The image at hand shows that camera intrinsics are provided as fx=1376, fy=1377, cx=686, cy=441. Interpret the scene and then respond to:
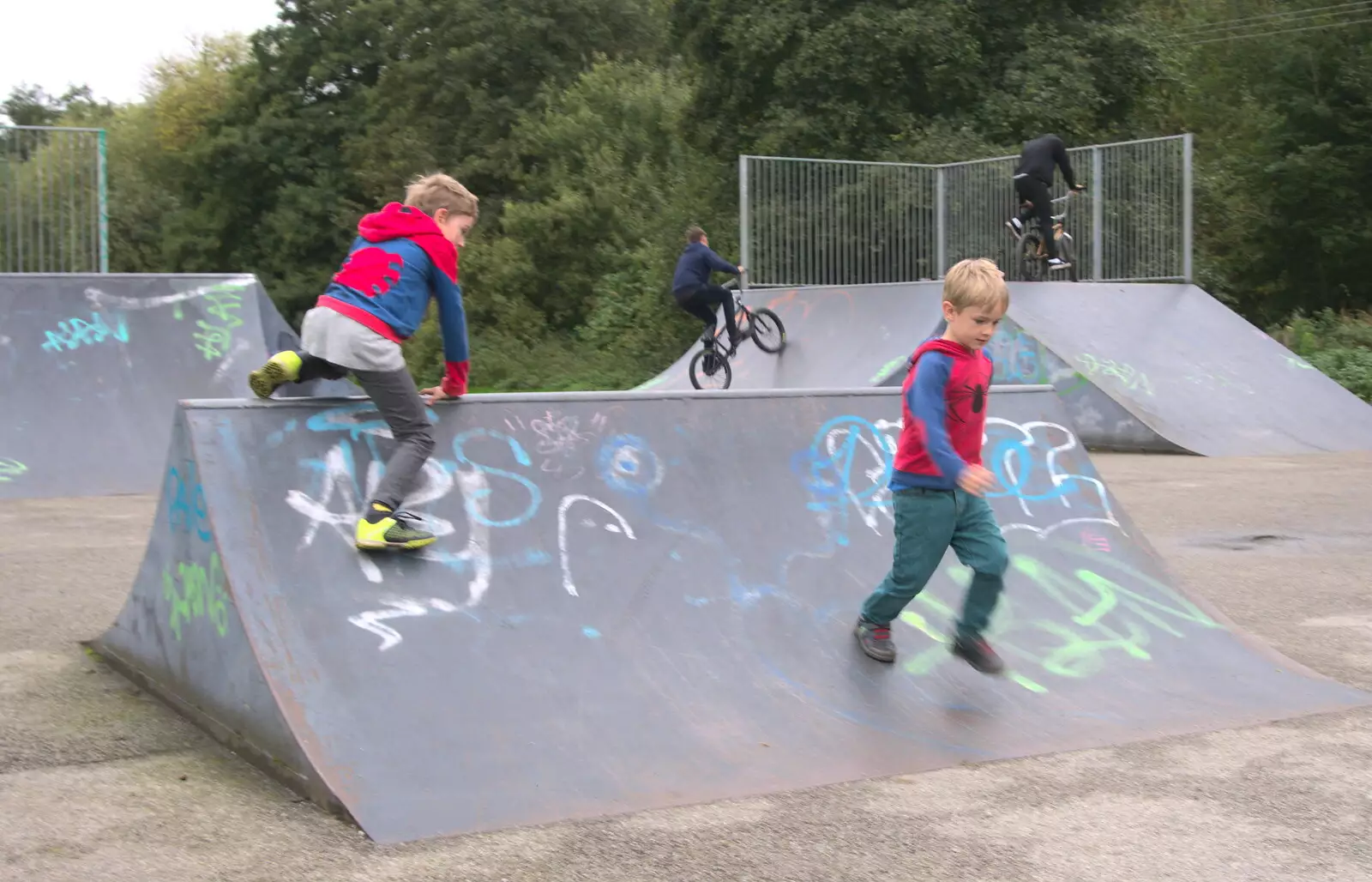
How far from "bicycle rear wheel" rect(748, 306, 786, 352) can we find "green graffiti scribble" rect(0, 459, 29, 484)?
8.12 meters

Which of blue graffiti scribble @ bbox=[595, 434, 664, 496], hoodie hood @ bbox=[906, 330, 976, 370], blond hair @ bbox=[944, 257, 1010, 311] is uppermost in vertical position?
blond hair @ bbox=[944, 257, 1010, 311]

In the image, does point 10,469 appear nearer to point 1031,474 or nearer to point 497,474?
point 497,474

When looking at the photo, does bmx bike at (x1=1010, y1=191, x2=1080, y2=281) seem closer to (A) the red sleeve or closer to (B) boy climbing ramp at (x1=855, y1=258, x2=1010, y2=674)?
(B) boy climbing ramp at (x1=855, y1=258, x2=1010, y2=674)

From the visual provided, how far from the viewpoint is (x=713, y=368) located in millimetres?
15547

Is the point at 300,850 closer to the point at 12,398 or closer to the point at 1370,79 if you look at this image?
the point at 12,398

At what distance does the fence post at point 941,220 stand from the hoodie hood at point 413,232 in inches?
575

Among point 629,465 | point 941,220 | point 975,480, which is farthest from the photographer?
point 941,220

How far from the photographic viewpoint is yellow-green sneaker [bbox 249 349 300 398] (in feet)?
15.5

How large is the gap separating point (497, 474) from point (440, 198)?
97 centimetres

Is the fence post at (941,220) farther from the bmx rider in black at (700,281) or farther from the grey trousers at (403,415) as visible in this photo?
the grey trousers at (403,415)

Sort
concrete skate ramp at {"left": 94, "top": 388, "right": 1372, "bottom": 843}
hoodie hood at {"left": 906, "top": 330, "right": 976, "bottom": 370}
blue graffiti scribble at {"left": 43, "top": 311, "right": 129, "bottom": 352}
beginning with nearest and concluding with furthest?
concrete skate ramp at {"left": 94, "top": 388, "right": 1372, "bottom": 843} → hoodie hood at {"left": 906, "top": 330, "right": 976, "bottom": 370} → blue graffiti scribble at {"left": 43, "top": 311, "right": 129, "bottom": 352}

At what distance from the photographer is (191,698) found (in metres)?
4.38

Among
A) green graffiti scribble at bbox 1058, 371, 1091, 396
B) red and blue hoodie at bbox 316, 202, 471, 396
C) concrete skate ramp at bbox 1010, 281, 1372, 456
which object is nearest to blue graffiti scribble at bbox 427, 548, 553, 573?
red and blue hoodie at bbox 316, 202, 471, 396

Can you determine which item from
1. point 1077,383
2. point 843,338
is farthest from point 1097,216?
point 1077,383
